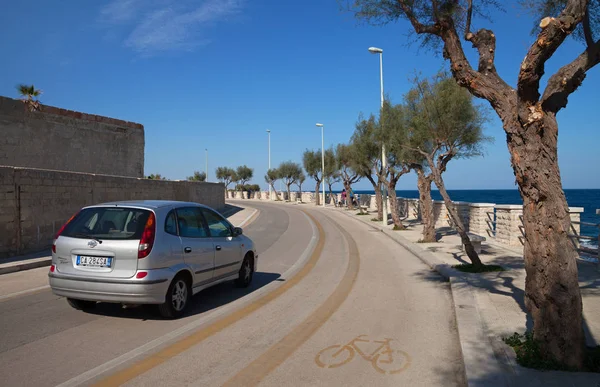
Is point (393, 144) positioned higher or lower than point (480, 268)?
higher

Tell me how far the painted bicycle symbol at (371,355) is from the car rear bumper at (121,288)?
2394 millimetres

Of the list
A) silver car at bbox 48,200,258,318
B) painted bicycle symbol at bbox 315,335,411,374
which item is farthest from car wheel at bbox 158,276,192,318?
painted bicycle symbol at bbox 315,335,411,374

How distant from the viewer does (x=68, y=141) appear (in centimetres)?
1964

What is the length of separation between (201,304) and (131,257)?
190 cm

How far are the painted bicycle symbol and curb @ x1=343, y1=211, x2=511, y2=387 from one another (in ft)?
2.31

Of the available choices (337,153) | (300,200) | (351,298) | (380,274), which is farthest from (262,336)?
(300,200)

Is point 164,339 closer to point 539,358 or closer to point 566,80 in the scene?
point 539,358

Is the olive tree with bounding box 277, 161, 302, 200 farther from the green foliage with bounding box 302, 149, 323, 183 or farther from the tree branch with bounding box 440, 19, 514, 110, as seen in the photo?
the tree branch with bounding box 440, 19, 514, 110

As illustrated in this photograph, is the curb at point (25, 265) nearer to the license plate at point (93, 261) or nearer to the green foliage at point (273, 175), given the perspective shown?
the license plate at point (93, 261)

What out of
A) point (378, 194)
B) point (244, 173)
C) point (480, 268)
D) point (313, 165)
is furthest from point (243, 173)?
point (480, 268)

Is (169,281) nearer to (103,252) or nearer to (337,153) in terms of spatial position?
(103,252)

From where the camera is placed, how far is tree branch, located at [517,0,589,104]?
444 cm

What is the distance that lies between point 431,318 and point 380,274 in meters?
3.84

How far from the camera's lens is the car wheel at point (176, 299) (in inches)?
254
